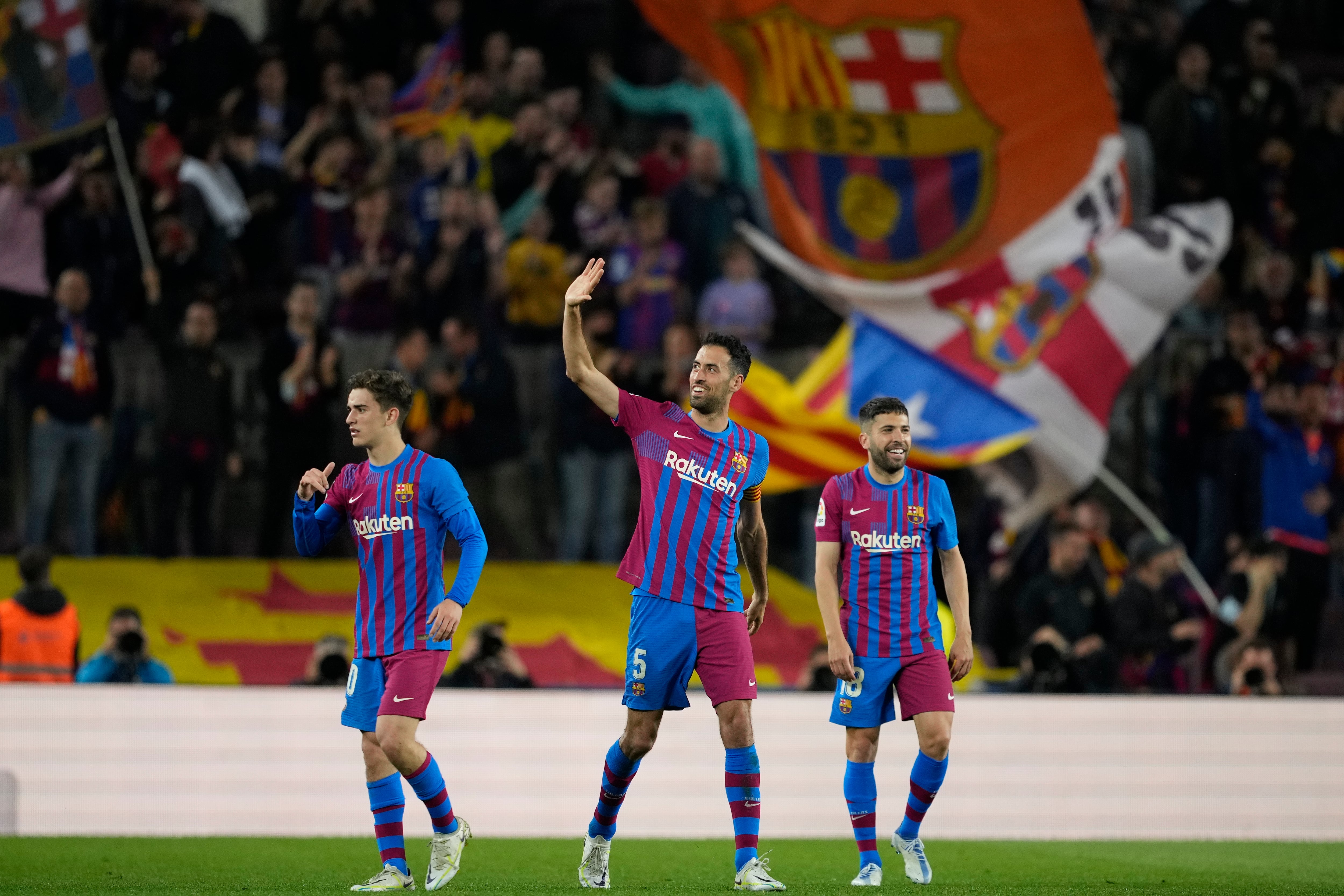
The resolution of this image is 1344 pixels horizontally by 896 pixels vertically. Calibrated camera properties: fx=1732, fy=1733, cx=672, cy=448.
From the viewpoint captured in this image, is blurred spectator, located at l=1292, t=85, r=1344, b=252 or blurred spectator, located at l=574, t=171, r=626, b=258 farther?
blurred spectator, located at l=1292, t=85, r=1344, b=252

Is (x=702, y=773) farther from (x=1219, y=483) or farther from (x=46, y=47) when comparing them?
(x=46, y=47)

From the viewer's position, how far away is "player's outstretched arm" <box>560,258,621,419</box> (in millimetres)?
6488

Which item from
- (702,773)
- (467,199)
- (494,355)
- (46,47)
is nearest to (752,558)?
(702,773)

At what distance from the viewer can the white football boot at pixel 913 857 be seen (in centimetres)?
739

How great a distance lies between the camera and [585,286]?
6504 mm

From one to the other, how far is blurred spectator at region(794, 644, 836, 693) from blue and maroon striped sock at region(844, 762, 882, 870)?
154 inches

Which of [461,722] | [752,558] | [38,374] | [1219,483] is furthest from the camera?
[1219,483]

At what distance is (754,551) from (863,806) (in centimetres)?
121

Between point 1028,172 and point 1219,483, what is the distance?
9.73ft

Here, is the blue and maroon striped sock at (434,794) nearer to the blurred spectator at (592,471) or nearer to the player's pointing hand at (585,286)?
the player's pointing hand at (585,286)

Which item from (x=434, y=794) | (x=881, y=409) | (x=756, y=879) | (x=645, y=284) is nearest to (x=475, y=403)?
(x=645, y=284)

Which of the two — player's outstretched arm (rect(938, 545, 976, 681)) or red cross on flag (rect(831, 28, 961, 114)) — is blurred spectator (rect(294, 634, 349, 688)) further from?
red cross on flag (rect(831, 28, 961, 114))

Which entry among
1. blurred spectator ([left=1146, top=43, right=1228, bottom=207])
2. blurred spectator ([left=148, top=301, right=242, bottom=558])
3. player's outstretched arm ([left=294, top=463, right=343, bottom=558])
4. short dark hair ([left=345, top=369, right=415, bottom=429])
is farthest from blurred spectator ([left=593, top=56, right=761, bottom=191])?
player's outstretched arm ([left=294, top=463, right=343, bottom=558])

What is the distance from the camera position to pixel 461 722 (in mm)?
10492
